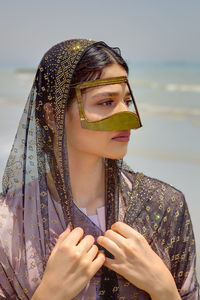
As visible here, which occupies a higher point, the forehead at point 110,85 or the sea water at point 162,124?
the forehead at point 110,85

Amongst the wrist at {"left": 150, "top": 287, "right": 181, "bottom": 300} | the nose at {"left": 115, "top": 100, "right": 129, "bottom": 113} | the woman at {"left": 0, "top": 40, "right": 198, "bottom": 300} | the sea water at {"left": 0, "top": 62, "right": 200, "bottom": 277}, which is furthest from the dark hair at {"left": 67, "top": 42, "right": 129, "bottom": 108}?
the sea water at {"left": 0, "top": 62, "right": 200, "bottom": 277}

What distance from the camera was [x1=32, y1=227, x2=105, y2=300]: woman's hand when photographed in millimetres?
1715

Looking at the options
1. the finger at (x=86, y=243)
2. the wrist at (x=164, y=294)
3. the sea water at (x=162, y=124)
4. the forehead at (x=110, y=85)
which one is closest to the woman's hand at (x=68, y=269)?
the finger at (x=86, y=243)

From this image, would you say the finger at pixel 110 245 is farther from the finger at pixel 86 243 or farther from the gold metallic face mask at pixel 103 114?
the gold metallic face mask at pixel 103 114

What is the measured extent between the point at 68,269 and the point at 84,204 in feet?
0.95

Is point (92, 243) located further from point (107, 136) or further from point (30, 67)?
point (30, 67)

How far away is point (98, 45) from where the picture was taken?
1.86 meters

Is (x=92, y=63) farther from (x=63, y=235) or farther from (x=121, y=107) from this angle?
(x=63, y=235)

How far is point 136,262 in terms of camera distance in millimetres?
1746

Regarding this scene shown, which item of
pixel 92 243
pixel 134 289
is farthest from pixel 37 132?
pixel 134 289

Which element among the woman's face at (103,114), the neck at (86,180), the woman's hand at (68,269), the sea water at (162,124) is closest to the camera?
the woman's hand at (68,269)

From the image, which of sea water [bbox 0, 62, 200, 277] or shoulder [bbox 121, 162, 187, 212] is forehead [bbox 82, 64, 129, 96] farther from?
sea water [bbox 0, 62, 200, 277]

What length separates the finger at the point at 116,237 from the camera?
1.75 meters

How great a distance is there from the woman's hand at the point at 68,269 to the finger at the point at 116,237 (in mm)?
61
